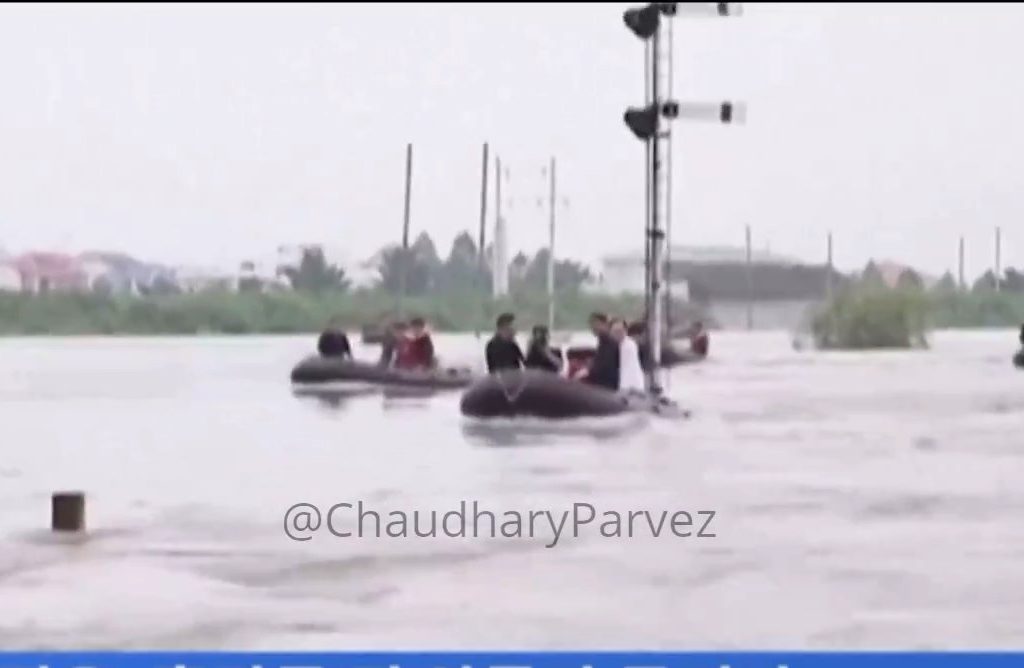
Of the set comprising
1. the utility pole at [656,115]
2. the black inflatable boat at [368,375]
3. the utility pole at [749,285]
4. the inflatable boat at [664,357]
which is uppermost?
the utility pole at [656,115]

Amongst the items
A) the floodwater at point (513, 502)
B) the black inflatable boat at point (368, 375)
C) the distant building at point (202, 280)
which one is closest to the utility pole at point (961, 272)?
the floodwater at point (513, 502)

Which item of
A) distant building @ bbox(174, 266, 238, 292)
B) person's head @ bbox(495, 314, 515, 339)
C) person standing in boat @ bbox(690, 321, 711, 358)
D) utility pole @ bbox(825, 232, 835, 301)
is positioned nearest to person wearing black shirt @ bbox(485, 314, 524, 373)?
person's head @ bbox(495, 314, 515, 339)

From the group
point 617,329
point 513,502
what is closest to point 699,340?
point 617,329

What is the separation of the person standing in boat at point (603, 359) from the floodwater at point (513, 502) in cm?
12

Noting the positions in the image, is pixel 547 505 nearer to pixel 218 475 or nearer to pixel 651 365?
pixel 651 365

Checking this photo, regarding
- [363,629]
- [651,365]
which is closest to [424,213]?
[651,365]

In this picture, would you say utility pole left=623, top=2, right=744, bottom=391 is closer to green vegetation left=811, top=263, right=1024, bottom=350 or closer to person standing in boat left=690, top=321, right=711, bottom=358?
person standing in boat left=690, top=321, right=711, bottom=358

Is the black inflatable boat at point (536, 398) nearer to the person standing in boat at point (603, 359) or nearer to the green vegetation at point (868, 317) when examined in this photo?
the person standing in boat at point (603, 359)

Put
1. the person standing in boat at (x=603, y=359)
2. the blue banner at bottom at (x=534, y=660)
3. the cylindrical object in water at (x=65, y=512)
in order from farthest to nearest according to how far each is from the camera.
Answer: the person standing in boat at (x=603, y=359) → the cylindrical object in water at (x=65, y=512) → the blue banner at bottom at (x=534, y=660)

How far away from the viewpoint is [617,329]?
377 centimetres

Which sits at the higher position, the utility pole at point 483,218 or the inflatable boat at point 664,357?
the utility pole at point 483,218

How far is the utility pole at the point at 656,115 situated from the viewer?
378 cm

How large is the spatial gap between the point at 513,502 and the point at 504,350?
31 centimetres

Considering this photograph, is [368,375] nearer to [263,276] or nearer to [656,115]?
[263,276]
